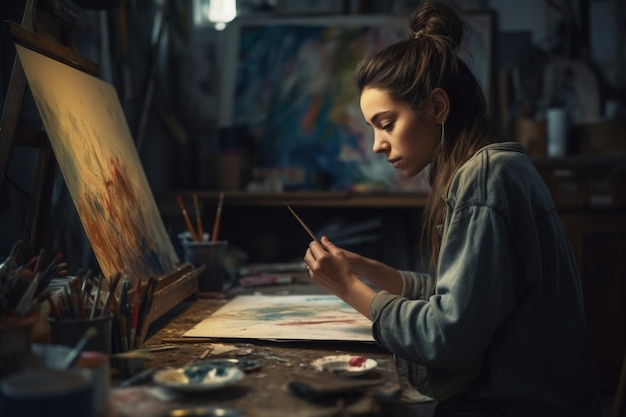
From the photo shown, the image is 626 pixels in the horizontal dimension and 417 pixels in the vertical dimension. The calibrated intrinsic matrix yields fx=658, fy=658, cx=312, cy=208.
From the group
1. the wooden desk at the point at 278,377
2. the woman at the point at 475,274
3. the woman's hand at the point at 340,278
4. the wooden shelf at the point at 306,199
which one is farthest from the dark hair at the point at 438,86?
the wooden shelf at the point at 306,199

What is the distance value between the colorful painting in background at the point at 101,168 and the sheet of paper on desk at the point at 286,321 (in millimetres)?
188

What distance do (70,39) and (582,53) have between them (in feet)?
9.90

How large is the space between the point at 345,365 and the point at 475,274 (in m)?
0.26

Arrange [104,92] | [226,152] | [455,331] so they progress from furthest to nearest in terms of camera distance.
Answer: [226,152] → [104,92] → [455,331]

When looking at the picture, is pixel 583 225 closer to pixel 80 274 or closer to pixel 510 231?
pixel 510 231

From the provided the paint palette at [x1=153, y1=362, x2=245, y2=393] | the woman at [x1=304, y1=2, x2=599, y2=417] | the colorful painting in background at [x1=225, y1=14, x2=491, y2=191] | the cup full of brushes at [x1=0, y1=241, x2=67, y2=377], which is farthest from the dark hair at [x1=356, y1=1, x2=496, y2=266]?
the colorful painting in background at [x1=225, y1=14, x2=491, y2=191]

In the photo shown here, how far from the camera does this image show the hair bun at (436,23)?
146 centimetres

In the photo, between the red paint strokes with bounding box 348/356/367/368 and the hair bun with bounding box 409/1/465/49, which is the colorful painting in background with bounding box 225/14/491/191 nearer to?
the hair bun with bounding box 409/1/465/49

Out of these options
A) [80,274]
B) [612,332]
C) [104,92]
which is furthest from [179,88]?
[80,274]

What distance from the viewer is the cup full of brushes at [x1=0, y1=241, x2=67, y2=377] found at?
32.9 inches

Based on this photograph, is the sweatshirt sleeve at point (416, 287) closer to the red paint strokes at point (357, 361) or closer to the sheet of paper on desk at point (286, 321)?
the sheet of paper on desk at point (286, 321)

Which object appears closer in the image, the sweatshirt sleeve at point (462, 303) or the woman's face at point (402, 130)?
the sweatshirt sleeve at point (462, 303)

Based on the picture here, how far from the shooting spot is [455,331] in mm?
1046

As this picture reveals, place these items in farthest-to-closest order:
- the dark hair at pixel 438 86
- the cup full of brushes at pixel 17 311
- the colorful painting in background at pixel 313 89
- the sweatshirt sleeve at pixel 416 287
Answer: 1. the colorful painting in background at pixel 313 89
2. the sweatshirt sleeve at pixel 416 287
3. the dark hair at pixel 438 86
4. the cup full of brushes at pixel 17 311
